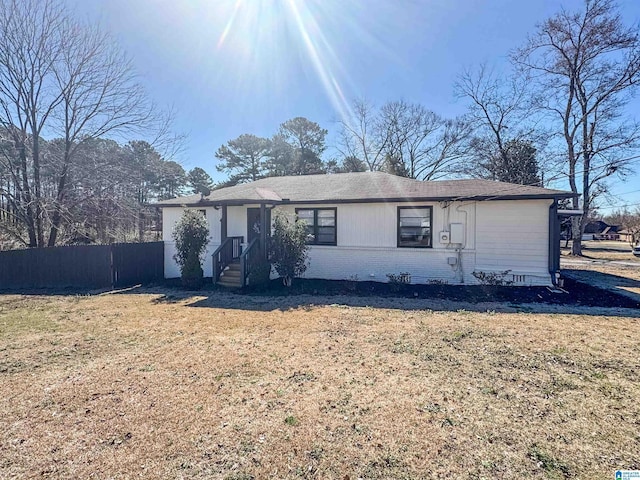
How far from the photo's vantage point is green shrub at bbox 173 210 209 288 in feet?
34.9

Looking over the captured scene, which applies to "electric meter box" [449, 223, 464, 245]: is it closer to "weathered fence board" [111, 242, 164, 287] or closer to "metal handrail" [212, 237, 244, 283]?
"metal handrail" [212, 237, 244, 283]

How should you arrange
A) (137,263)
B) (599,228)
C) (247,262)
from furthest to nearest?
(599,228)
(137,263)
(247,262)

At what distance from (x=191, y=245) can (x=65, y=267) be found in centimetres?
448

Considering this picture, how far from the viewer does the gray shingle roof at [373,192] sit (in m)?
9.88

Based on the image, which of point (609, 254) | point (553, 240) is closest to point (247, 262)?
point (553, 240)

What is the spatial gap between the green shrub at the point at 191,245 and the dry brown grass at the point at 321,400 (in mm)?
4148

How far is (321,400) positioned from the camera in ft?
11.6

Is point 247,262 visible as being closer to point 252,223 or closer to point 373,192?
point 252,223

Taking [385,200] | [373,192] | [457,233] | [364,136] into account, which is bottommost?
[457,233]

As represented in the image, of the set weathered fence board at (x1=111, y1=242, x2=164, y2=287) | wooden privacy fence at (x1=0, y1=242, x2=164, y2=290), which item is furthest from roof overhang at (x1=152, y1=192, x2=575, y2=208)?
wooden privacy fence at (x1=0, y1=242, x2=164, y2=290)

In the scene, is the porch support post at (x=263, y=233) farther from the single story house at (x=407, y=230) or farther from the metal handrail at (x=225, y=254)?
the metal handrail at (x=225, y=254)

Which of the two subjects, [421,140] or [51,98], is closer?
[51,98]

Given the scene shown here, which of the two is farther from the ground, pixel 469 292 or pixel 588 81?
pixel 588 81

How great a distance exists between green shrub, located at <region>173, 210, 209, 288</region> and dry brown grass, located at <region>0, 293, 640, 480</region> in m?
4.15
